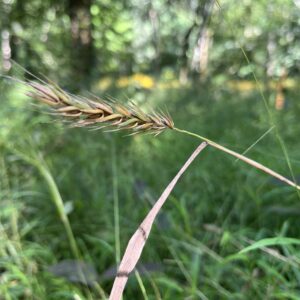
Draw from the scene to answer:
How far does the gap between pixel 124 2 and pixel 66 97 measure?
3.20 meters

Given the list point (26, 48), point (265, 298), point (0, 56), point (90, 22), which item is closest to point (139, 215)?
point (265, 298)

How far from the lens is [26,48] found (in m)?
2.77

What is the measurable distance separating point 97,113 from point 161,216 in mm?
918

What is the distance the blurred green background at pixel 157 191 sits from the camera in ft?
3.39

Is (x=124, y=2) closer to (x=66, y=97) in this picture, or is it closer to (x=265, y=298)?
(x=265, y=298)

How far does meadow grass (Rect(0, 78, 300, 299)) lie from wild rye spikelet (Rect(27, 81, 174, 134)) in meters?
0.06

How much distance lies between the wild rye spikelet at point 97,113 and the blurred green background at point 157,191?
60mm

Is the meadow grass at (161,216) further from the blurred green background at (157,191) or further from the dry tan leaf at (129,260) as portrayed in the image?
the dry tan leaf at (129,260)

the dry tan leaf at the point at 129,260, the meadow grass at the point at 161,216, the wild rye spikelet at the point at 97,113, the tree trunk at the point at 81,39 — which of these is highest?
the tree trunk at the point at 81,39

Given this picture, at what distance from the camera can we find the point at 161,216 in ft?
4.31

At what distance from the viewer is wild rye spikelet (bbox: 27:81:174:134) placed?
400mm

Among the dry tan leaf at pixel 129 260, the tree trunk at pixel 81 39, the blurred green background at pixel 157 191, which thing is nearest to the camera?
the dry tan leaf at pixel 129 260

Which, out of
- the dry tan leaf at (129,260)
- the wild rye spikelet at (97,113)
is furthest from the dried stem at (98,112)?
the dry tan leaf at (129,260)

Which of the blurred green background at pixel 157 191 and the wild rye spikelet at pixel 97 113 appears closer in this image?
the wild rye spikelet at pixel 97 113
